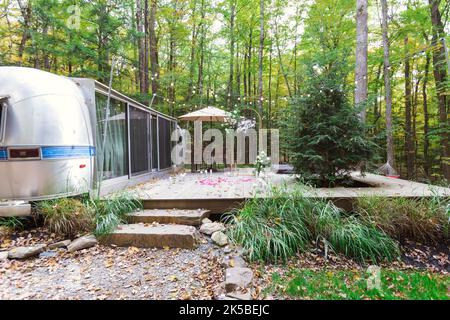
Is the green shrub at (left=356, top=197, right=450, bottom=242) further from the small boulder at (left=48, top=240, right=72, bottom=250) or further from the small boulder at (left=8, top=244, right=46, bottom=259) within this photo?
the small boulder at (left=8, top=244, right=46, bottom=259)

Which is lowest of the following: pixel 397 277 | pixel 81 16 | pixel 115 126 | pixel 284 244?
pixel 397 277

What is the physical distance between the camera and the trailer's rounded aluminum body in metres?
3.21

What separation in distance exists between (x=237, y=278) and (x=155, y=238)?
127 centimetres

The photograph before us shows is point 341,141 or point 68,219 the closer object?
point 68,219

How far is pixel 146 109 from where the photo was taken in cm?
634

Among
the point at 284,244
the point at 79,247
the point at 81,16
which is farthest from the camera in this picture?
the point at 81,16

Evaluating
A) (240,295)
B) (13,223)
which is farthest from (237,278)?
(13,223)

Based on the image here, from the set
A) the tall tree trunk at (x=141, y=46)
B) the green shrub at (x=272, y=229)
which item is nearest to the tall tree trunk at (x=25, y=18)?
the tall tree trunk at (x=141, y=46)

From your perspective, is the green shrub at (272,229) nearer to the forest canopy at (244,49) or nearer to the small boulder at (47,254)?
the small boulder at (47,254)

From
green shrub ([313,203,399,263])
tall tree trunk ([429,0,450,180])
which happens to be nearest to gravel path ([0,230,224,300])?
green shrub ([313,203,399,263])

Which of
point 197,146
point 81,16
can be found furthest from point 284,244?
point 81,16

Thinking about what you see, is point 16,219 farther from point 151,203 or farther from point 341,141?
point 341,141
